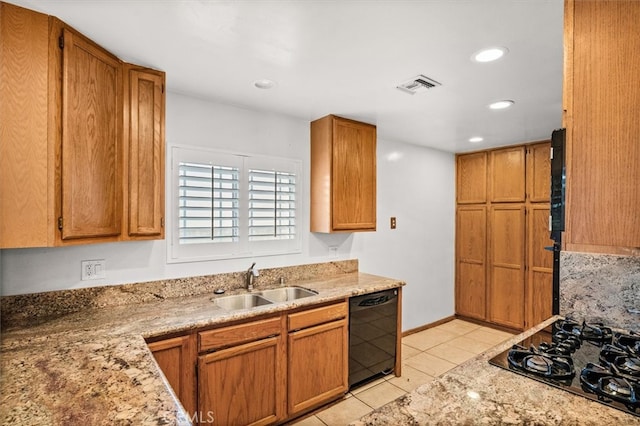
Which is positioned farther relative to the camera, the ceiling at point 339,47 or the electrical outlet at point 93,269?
the electrical outlet at point 93,269

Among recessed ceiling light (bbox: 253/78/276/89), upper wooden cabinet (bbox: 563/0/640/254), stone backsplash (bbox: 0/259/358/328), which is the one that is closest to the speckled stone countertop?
upper wooden cabinet (bbox: 563/0/640/254)

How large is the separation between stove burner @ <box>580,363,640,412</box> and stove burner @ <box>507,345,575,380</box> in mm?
50

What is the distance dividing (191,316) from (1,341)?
83 centimetres

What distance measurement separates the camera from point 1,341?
1.52 meters

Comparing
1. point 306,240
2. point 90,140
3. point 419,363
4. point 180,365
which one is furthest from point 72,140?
point 419,363

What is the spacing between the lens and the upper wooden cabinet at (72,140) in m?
1.41

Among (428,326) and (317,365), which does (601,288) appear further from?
(428,326)

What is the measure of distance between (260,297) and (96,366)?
4.33ft

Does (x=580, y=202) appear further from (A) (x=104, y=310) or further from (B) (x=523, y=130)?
(B) (x=523, y=130)

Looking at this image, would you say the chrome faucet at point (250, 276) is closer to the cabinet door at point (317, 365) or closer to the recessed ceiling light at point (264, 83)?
the cabinet door at point (317, 365)

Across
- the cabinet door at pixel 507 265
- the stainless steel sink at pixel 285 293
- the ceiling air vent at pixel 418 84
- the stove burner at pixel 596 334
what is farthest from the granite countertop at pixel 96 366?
the cabinet door at pixel 507 265

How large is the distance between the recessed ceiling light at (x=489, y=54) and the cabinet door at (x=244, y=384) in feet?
6.97

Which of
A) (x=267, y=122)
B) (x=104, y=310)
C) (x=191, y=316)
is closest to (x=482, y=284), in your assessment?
(x=267, y=122)

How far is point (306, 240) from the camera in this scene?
3.14m
